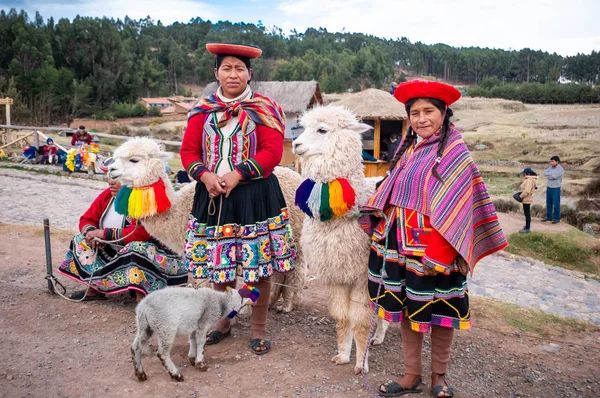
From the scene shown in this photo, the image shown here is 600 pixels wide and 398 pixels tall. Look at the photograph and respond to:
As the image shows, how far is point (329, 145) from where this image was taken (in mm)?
3232

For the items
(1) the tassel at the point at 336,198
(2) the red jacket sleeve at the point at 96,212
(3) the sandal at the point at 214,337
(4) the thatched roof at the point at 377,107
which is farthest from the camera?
(4) the thatched roof at the point at 377,107

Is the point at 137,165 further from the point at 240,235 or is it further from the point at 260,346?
the point at 260,346

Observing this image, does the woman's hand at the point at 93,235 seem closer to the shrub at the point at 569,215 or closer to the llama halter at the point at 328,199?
the llama halter at the point at 328,199

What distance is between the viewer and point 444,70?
98875mm

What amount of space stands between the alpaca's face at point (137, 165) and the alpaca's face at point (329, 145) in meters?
1.28

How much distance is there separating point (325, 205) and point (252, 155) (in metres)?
0.62

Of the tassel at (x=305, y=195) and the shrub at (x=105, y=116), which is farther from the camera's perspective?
the shrub at (x=105, y=116)

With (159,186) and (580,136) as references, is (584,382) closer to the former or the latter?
(159,186)

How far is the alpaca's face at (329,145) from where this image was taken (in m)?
3.22

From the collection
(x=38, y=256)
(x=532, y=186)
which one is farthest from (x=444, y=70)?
(x=38, y=256)

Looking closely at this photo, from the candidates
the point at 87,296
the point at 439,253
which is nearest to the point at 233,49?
the point at 439,253

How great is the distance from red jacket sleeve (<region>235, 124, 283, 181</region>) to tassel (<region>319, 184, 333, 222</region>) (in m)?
0.40

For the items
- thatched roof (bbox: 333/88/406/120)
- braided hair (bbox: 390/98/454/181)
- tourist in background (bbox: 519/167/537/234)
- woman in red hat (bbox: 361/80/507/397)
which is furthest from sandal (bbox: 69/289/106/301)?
thatched roof (bbox: 333/88/406/120)

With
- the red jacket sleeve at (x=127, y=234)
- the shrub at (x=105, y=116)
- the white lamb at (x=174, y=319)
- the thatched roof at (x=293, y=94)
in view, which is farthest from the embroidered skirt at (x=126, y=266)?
the shrub at (x=105, y=116)
